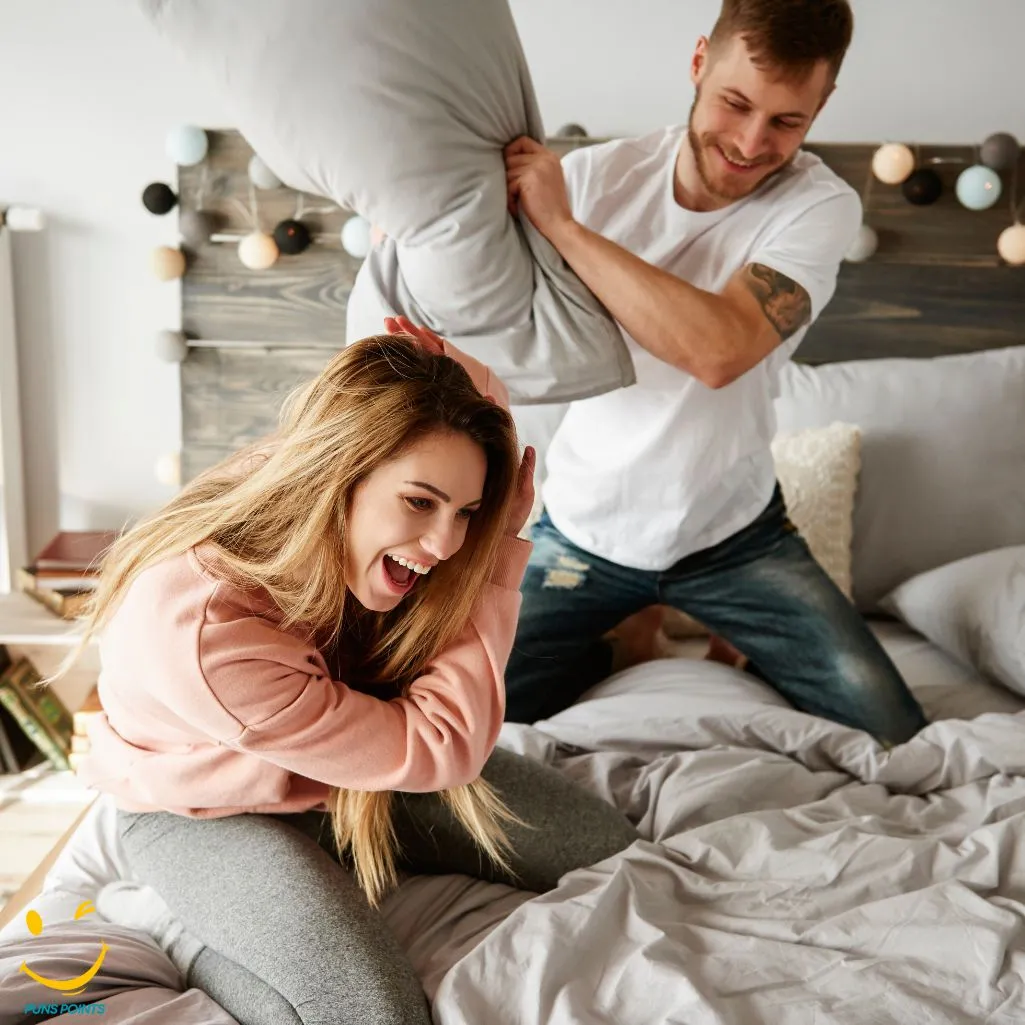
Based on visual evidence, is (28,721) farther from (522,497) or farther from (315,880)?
(522,497)

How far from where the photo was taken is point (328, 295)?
2.35 m

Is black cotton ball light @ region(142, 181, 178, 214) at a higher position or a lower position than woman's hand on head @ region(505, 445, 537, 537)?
higher

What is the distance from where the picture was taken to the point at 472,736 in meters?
1.12

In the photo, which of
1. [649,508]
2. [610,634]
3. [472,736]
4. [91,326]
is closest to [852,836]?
[472,736]

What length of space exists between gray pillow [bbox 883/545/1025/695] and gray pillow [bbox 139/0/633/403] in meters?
0.86

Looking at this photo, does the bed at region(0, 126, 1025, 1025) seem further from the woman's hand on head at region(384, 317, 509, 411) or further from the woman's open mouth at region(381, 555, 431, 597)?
the woman's hand on head at region(384, 317, 509, 411)

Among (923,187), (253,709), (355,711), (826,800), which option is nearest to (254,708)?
(253,709)

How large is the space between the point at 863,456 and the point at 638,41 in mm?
1010

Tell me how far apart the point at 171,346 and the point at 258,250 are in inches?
11.6

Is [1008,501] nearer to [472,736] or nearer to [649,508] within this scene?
[649,508]

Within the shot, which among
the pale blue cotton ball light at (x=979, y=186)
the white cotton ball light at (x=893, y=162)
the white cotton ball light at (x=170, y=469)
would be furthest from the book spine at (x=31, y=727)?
the pale blue cotton ball light at (x=979, y=186)

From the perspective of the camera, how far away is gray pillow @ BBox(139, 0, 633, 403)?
1.14 metres

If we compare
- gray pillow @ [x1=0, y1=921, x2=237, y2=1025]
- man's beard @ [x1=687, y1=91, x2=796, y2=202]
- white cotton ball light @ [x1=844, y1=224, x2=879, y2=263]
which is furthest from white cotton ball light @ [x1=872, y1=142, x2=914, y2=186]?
gray pillow @ [x1=0, y1=921, x2=237, y2=1025]

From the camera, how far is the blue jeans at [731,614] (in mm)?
1715
